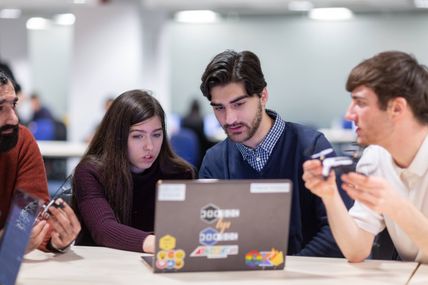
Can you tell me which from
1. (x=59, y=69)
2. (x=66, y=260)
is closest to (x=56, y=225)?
(x=66, y=260)

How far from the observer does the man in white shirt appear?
2146 millimetres

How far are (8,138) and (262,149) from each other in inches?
40.0

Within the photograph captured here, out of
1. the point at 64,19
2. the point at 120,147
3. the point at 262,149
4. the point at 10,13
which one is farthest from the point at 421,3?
the point at 120,147

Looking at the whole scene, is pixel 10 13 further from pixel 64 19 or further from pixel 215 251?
pixel 215 251

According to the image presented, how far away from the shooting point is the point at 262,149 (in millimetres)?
2883

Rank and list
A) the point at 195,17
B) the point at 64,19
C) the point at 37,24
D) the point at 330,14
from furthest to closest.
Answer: the point at 37,24 → the point at 64,19 → the point at 195,17 → the point at 330,14

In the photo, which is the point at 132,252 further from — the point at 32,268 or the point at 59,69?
the point at 59,69

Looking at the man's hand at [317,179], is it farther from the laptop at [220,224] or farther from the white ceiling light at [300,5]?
the white ceiling light at [300,5]

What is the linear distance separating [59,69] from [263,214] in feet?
40.0

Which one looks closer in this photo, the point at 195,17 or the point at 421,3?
the point at 421,3

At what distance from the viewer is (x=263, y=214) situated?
215 centimetres

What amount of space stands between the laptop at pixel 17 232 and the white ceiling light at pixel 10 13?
11.0m

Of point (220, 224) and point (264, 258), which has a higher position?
point (220, 224)

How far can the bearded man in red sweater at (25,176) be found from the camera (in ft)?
7.82
